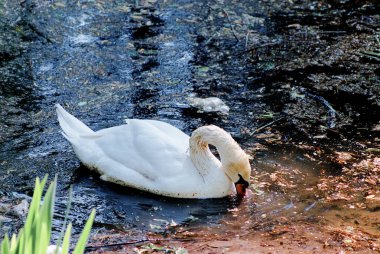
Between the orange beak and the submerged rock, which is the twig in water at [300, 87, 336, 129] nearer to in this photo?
the submerged rock

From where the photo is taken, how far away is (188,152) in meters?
6.22

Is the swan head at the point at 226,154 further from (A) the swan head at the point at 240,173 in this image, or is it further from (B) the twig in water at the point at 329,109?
(B) the twig in water at the point at 329,109

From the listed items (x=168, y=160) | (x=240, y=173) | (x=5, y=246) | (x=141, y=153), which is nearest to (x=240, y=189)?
(x=240, y=173)

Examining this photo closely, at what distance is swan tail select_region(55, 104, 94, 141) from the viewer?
661 cm

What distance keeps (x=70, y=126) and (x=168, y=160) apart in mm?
1190

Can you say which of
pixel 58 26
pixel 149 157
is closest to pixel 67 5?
pixel 58 26

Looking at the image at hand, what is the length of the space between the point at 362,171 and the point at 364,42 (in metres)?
3.69

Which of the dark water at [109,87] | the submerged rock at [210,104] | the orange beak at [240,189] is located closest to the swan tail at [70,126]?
the dark water at [109,87]

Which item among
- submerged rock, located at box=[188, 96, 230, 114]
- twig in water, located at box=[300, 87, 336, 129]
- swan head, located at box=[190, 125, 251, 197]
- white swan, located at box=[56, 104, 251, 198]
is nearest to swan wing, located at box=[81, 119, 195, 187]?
white swan, located at box=[56, 104, 251, 198]

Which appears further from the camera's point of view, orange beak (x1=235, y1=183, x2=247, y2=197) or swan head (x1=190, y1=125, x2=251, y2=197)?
orange beak (x1=235, y1=183, x2=247, y2=197)

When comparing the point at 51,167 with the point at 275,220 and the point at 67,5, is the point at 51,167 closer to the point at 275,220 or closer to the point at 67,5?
the point at 275,220

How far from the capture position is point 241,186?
19.8ft

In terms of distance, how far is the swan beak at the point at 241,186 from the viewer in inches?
237

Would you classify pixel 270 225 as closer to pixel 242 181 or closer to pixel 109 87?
pixel 242 181
